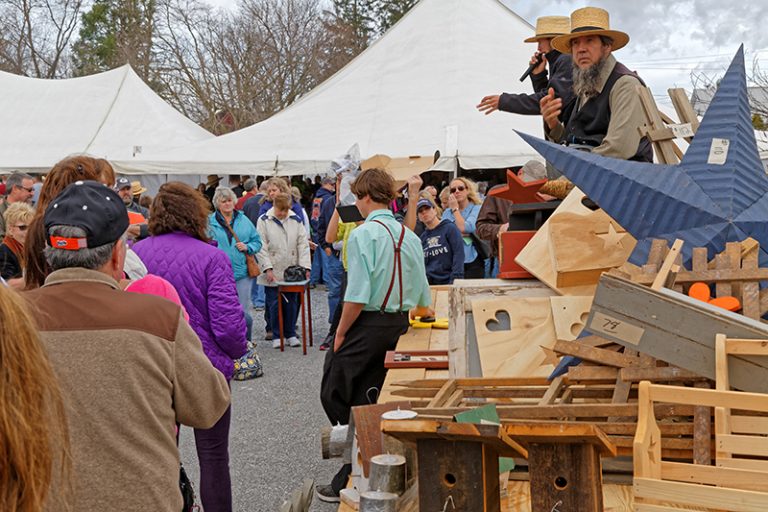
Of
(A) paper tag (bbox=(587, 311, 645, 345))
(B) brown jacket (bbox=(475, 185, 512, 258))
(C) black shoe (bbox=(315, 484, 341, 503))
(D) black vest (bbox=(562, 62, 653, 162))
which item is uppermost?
(D) black vest (bbox=(562, 62, 653, 162))

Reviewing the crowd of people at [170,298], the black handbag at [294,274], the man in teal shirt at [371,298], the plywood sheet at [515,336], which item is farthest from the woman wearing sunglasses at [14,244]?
the black handbag at [294,274]

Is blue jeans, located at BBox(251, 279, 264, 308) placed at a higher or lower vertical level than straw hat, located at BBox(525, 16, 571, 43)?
lower

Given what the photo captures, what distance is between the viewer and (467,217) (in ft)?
27.8

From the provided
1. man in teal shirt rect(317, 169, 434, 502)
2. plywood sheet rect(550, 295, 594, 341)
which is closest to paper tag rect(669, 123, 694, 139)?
plywood sheet rect(550, 295, 594, 341)

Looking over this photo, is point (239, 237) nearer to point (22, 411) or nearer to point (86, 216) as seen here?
point (86, 216)

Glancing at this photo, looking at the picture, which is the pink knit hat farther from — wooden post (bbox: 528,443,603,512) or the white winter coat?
the white winter coat

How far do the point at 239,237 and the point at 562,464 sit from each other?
725 cm

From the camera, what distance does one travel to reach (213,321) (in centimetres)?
442

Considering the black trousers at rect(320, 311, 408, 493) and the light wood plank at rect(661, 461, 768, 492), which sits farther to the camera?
the black trousers at rect(320, 311, 408, 493)

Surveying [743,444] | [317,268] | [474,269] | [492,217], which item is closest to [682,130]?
[743,444]

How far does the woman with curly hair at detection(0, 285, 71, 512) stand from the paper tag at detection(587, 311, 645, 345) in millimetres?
1443

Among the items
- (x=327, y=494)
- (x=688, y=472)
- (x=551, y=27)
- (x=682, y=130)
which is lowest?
(x=327, y=494)

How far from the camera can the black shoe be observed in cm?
477

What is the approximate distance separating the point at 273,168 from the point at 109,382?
522 inches
